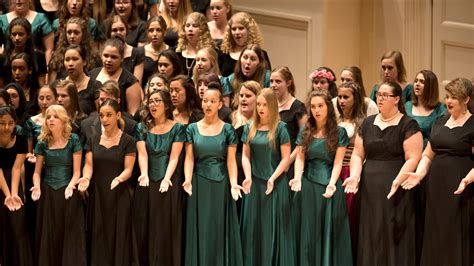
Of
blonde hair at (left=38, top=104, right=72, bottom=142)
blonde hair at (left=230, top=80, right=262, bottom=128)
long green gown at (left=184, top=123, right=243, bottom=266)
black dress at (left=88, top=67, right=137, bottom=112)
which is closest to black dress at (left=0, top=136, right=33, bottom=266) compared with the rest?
blonde hair at (left=38, top=104, right=72, bottom=142)

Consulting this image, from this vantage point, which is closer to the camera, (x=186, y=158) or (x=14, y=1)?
(x=186, y=158)

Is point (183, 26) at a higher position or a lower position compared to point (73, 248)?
higher

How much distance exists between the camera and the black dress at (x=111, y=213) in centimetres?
679

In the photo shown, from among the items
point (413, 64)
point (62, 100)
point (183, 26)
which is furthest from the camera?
point (413, 64)

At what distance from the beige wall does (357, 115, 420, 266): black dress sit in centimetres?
277

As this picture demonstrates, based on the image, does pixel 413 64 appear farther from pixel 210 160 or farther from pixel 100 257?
pixel 100 257

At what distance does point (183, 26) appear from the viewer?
8125 mm

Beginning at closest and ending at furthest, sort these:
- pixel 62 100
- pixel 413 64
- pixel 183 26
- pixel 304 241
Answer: pixel 304 241
pixel 62 100
pixel 183 26
pixel 413 64

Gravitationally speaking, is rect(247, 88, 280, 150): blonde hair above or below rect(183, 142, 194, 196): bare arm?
above

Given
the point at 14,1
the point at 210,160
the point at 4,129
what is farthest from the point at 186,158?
the point at 14,1

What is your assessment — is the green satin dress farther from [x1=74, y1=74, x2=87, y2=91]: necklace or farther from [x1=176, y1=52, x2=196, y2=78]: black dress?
[x1=176, y1=52, x2=196, y2=78]: black dress

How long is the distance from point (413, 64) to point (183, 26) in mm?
2186

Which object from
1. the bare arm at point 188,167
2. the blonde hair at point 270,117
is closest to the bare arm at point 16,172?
the bare arm at point 188,167

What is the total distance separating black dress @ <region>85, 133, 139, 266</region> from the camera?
6.79 meters
